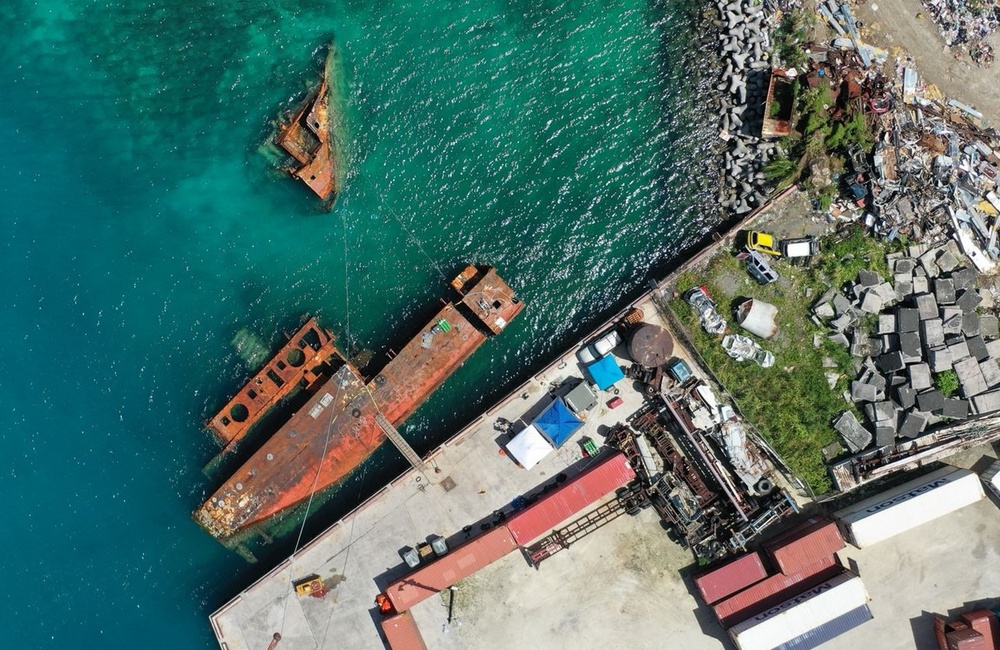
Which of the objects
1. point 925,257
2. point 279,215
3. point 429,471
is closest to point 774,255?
point 925,257

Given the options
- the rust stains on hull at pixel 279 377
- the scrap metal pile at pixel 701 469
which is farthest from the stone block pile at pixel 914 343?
the rust stains on hull at pixel 279 377

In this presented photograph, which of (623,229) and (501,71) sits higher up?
(501,71)

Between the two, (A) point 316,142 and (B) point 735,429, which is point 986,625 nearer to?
(B) point 735,429

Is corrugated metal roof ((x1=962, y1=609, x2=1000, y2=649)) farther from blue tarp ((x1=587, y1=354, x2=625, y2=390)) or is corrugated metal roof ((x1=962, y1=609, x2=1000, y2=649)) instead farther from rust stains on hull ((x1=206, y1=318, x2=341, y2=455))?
rust stains on hull ((x1=206, y1=318, x2=341, y2=455))

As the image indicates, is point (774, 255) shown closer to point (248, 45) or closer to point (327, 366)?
point (327, 366)

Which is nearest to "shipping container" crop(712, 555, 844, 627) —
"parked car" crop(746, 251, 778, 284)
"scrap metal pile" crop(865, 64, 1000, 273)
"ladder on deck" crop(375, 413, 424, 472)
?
"parked car" crop(746, 251, 778, 284)

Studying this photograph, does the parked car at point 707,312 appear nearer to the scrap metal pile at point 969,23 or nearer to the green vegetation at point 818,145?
the green vegetation at point 818,145
